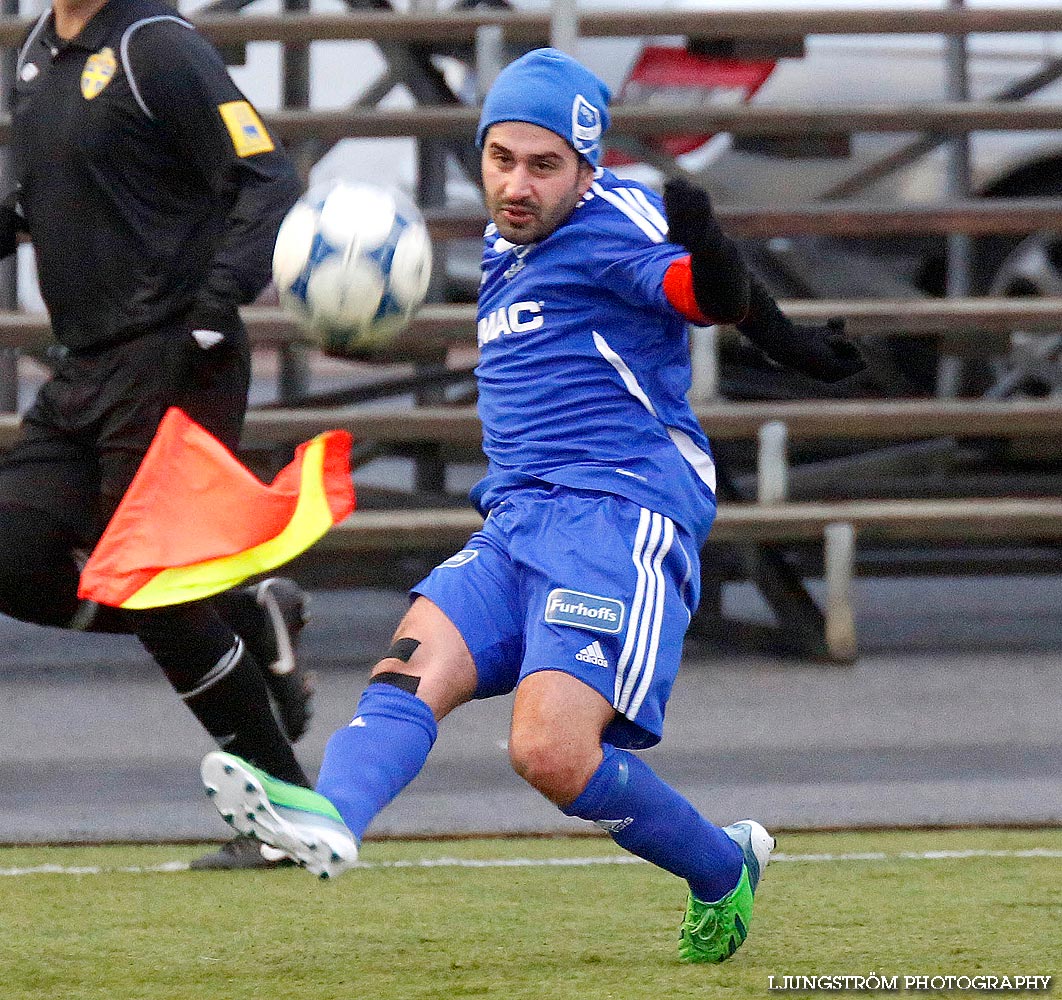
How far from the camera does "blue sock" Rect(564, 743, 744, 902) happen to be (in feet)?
11.8

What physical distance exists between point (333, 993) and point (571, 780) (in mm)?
563

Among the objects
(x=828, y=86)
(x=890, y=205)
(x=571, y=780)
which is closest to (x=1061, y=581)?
(x=890, y=205)

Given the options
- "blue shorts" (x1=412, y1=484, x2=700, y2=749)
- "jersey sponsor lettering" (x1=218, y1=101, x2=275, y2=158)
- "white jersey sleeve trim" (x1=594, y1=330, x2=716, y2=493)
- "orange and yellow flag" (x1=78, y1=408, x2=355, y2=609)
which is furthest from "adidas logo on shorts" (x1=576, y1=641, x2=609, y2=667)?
"jersey sponsor lettering" (x1=218, y1=101, x2=275, y2=158)

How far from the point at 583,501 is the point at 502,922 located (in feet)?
3.32

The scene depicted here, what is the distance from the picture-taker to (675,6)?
992cm

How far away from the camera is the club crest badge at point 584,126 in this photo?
3.83 meters

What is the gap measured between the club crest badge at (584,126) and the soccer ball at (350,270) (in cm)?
38

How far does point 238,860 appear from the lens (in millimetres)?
4871

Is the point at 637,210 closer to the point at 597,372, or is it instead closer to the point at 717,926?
the point at 597,372

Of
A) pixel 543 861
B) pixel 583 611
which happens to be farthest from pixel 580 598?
pixel 543 861

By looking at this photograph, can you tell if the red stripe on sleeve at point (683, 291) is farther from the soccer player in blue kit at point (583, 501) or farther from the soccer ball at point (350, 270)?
the soccer ball at point (350, 270)

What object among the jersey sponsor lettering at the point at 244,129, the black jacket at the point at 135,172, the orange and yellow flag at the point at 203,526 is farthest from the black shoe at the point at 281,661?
the jersey sponsor lettering at the point at 244,129

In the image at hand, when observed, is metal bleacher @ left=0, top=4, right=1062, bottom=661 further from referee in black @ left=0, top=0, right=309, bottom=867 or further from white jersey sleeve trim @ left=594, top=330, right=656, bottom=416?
white jersey sleeve trim @ left=594, top=330, right=656, bottom=416

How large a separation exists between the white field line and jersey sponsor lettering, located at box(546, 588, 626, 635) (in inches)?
57.4
